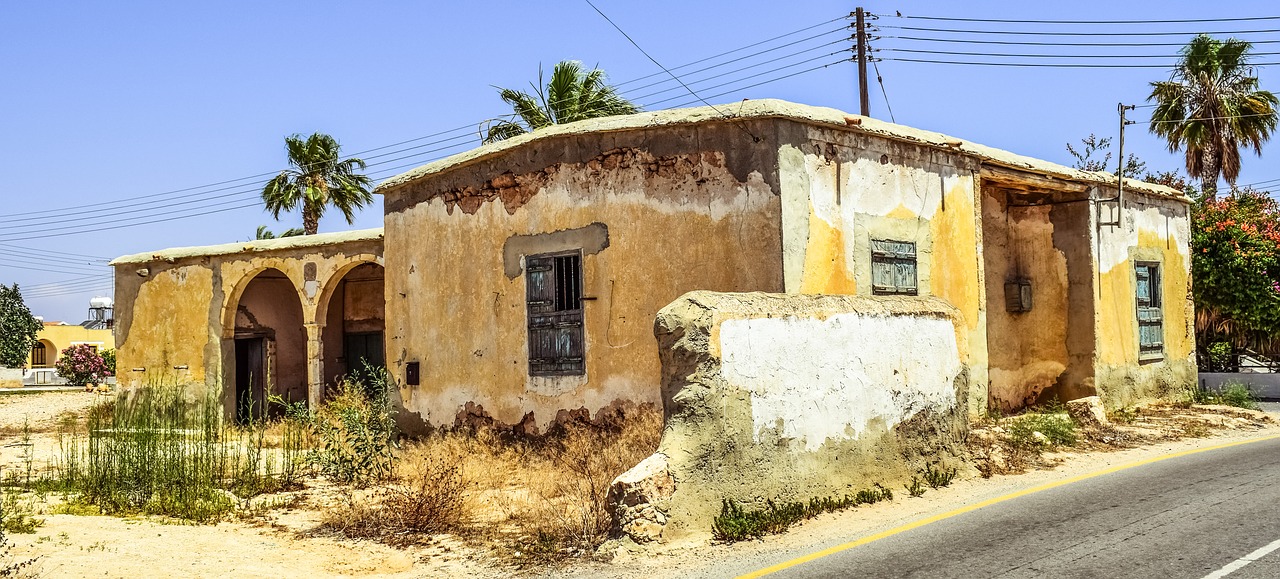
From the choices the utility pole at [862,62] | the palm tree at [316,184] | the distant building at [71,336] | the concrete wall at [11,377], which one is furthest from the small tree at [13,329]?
the utility pole at [862,62]

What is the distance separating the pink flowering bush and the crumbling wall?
37698mm

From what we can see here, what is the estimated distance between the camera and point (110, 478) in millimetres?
9875

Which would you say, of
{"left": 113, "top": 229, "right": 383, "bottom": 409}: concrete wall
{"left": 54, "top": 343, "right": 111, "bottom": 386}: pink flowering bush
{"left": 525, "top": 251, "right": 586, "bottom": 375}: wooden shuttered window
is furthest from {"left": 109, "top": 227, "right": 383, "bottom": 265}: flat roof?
{"left": 54, "top": 343, "right": 111, "bottom": 386}: pink flowering bush

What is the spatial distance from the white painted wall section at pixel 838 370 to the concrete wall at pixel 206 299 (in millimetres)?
11332

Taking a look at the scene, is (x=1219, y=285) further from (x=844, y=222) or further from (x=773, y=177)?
(x=773, y=177)

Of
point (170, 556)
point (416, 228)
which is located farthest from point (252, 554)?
point (416, 228)

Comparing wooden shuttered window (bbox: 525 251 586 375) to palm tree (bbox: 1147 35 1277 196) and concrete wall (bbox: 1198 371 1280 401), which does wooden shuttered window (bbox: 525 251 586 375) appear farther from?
palm tree (bbox: 1147 35 1277 196)

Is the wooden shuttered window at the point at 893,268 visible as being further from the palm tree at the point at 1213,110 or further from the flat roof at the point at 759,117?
the palm tree at the point at 1213,110

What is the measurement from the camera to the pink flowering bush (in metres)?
40.0

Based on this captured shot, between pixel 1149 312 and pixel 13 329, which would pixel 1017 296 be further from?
pixel 13 329

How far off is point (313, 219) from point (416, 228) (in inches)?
715

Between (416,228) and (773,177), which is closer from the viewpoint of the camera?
(773,177)

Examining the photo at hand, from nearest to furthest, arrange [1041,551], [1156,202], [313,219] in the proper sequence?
[1041,551]
[1156,202]
[313,219]

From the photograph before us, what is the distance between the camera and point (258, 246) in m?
19.2
